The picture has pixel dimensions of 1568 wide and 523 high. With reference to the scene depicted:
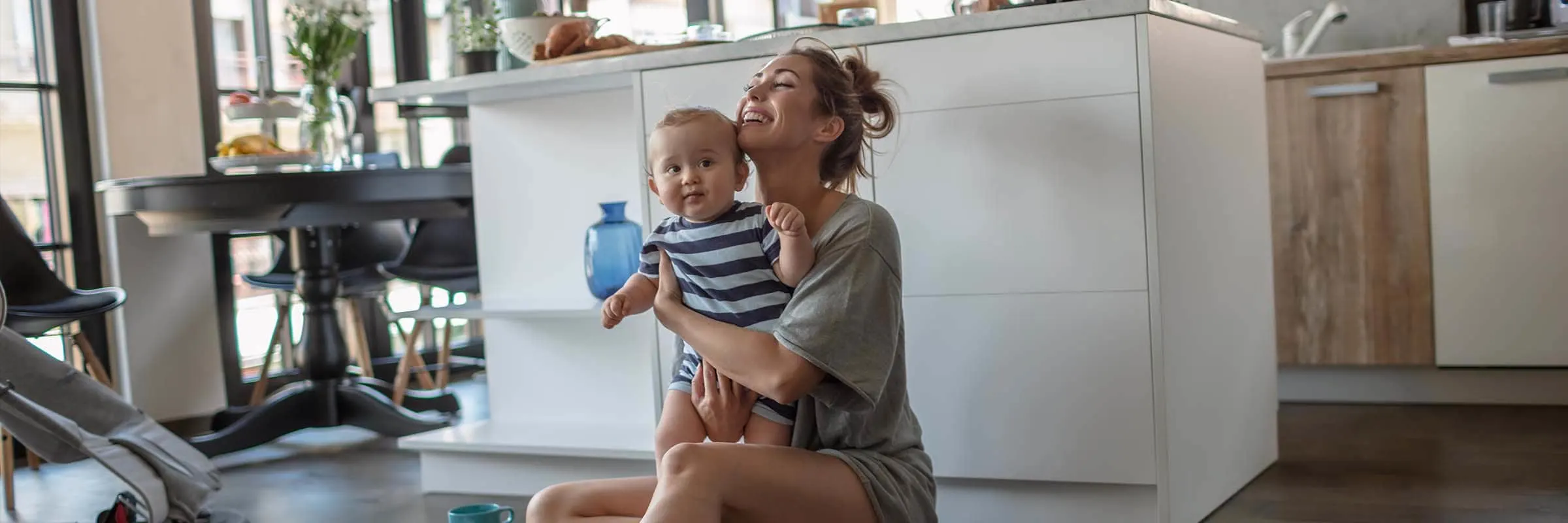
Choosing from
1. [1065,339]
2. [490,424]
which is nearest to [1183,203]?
[1065,339]

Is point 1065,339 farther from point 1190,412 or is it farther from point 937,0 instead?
point 937,0

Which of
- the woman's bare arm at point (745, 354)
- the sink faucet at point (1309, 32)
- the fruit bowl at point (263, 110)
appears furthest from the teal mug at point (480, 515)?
the sink faucet at point (1309, 32)

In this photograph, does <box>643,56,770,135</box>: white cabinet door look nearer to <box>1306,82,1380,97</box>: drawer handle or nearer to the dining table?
the dining table

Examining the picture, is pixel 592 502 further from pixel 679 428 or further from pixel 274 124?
pixel 274 124

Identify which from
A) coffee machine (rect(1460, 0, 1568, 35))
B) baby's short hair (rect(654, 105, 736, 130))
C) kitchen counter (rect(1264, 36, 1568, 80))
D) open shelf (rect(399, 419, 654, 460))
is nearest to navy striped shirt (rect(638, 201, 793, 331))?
baby's short hair (rect(654, 105, 736, 130))

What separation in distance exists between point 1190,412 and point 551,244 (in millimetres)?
1411

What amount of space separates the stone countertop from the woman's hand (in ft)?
2.31

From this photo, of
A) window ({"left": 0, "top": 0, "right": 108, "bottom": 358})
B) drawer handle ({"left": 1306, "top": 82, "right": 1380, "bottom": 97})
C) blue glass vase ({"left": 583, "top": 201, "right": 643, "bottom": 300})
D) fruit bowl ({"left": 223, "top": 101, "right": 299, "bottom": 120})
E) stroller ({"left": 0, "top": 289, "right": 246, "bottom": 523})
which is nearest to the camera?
stroller ({"left": 0, "top": 289, "right": 246, "bottom": 523})

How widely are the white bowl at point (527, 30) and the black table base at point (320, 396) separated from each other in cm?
107

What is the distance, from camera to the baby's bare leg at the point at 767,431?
5.86 feet

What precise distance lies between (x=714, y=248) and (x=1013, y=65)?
0.68m

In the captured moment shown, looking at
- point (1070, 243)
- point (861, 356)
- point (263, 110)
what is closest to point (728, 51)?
point (1070, 243)

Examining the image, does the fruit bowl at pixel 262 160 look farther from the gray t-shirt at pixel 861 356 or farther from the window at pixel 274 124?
the gray t-shirt at pixel 861 356

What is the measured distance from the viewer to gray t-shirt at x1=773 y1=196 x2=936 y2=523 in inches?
64.9
